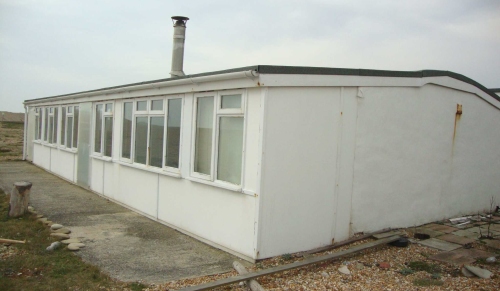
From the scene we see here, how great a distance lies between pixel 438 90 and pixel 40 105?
1633cm

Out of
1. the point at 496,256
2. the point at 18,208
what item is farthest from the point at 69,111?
the point at 496,256

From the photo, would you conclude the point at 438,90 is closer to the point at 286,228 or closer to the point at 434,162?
the point at 434,162

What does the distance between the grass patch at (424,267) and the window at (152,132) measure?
4.41m

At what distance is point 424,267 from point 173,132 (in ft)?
16.2

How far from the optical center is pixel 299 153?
20.6 ft

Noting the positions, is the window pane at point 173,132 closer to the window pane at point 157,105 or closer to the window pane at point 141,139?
the window pane at point 157,105

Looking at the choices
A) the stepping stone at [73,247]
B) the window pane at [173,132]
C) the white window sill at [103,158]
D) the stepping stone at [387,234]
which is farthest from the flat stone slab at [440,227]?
the white window sill at [103,158]

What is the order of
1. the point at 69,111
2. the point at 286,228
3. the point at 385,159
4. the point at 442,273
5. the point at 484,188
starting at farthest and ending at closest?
the point at 69,111
the point at 484,188
the point at 385,159
the point at 286,228
the point at 442,273

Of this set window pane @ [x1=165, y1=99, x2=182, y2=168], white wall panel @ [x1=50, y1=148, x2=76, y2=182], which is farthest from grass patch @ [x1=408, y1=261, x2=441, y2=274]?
white wall panel @ [x1=50, y1=148, x2=76, y2=182]

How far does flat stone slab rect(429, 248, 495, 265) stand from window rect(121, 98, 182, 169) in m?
4.72

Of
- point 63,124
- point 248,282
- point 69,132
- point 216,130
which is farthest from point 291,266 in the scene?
point 63,124

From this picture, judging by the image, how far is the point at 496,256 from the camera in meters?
6.37

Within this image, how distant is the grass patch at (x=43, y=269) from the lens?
500cm

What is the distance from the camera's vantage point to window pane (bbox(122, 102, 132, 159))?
10.2 m
